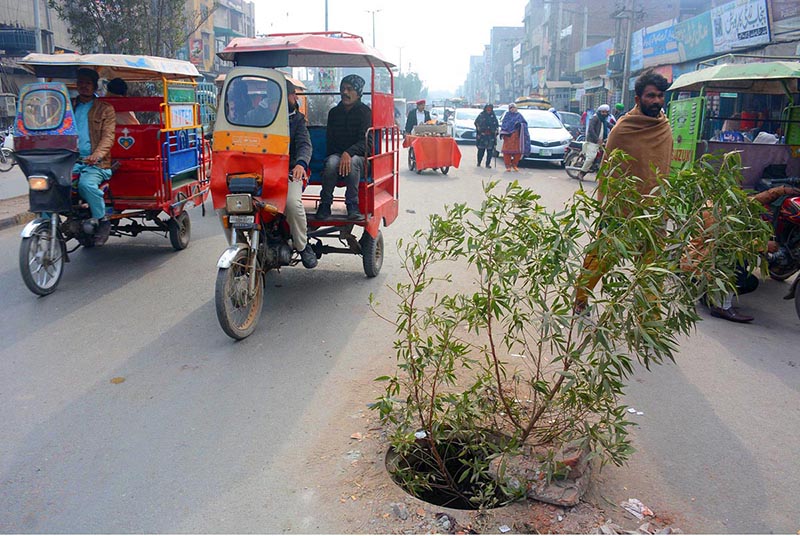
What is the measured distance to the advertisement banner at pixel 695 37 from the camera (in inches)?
845

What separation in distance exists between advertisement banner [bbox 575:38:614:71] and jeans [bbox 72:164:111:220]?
34083 millimetres

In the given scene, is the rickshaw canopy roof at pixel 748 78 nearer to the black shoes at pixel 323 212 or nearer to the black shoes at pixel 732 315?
the black shoes at pixel 732 315

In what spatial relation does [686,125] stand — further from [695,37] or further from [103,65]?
[695,37]

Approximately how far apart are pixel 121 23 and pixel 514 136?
9.51 m

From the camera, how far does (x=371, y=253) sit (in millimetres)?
6922

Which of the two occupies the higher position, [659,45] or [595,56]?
[595,56]

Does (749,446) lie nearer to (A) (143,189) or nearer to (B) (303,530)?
(B) (303,530)

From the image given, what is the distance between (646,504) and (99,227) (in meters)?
5.74

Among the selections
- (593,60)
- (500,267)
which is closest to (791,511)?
(500,267)

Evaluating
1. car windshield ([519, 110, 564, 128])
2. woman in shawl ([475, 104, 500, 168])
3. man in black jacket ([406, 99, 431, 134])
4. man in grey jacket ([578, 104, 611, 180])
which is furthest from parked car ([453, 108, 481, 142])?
man in grey jacket ([578, 104, 611, 180])

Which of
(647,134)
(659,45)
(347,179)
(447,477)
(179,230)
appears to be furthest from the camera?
(659,45)

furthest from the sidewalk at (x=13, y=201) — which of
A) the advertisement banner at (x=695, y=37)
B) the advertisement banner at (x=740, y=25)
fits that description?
the advertisement banner at (x=695, y=37)

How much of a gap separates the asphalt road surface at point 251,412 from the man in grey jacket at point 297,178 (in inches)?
22.9

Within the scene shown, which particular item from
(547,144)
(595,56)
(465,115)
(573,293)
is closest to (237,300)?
(573,293)
